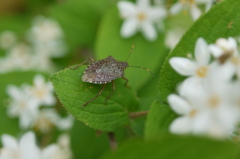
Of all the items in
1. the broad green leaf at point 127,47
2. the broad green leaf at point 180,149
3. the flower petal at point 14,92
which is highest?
the broad green leaf at point 127,47

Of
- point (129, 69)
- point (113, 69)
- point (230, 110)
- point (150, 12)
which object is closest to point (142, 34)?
point (150, 12)

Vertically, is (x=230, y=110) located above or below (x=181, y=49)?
below

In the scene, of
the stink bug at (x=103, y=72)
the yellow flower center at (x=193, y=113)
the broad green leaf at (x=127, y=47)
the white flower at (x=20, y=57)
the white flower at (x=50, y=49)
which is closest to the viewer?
the yellow flower center at (x=193, y=113)

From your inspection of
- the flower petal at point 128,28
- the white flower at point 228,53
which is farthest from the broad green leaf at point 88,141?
the white flower at point 228,53

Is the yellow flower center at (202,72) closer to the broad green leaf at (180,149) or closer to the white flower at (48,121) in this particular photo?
the broad green leaf at (180,149)

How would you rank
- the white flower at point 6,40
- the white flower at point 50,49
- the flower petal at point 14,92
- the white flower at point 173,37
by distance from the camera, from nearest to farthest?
the flower petal at point 14,92
the white flower at point 173,37
the white flower at point 50,49
the white flower at point 6,40

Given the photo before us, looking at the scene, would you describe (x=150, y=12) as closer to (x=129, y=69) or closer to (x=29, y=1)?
(x=129, y=69)

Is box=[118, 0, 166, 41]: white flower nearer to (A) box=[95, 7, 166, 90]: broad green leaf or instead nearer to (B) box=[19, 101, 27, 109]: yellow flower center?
(A) box=[95, 7, 166, 90]: broad green leaf
